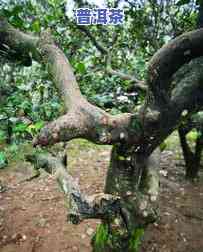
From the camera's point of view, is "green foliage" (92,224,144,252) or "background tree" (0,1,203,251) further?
"green foliage" (92,224,144,252)

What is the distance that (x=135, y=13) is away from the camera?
469 centimetres

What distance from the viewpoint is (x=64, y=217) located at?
A: 3707 millimetres

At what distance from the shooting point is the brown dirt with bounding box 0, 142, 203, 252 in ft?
10.9

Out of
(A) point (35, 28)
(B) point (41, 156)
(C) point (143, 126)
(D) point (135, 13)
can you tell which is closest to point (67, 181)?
(B) point (41, 156)

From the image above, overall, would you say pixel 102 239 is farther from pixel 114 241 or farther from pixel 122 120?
pixel 122 120

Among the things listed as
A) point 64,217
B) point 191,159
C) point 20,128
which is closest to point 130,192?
point 20,128

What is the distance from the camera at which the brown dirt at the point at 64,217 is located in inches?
130

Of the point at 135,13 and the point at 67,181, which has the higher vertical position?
the point at 135,13

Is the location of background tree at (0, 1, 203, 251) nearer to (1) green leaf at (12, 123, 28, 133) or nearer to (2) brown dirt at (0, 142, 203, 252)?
(1) green leaf at (12, 123, 28, 133)

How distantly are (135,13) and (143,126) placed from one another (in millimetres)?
3092

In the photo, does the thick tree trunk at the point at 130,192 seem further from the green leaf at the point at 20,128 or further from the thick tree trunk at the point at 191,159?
the thick tree trunk at the point at 191,159

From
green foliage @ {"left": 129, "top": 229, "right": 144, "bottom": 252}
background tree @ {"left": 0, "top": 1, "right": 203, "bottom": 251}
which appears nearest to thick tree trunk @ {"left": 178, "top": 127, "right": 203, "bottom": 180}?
background tree @ {"left": 0, "top": 1, "right": 203, "bottom": 251}

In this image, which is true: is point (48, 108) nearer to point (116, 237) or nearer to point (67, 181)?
point (67, 181)

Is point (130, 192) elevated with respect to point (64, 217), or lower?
elevated
